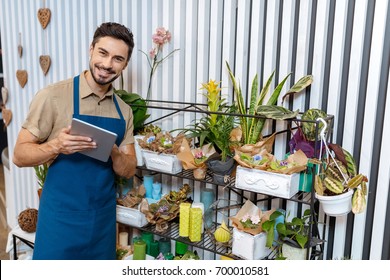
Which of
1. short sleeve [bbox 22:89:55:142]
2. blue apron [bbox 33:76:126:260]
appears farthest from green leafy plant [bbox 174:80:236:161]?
short sleeve [bbox 22:89:55:142]

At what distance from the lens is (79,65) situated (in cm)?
282

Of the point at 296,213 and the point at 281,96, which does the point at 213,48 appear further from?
the point at 296,213

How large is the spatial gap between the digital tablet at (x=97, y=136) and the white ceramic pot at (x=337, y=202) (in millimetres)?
885

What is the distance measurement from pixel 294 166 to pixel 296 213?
0.50 metres

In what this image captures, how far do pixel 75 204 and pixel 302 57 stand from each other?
4.12ft

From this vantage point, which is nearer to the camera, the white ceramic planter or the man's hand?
the man's hand

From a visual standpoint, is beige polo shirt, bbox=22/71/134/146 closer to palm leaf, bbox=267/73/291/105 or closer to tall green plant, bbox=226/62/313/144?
tall green plant, bbox=226/62/313/144

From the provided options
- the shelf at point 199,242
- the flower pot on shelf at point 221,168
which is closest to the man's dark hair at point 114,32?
the flower pot on shelf at point 221,168

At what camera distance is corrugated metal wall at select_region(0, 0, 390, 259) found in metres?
1.89

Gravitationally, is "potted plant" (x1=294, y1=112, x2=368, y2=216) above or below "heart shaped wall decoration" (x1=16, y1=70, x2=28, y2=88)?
below

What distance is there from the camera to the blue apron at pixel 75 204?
1957mm

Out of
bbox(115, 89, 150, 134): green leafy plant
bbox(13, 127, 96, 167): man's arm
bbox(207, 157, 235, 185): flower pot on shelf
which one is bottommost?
bbox(207, 157, 235, 185): flower pot on shelf

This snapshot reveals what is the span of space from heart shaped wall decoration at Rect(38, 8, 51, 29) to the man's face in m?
1.21

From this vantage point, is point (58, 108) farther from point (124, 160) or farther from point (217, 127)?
point (217, 127)
